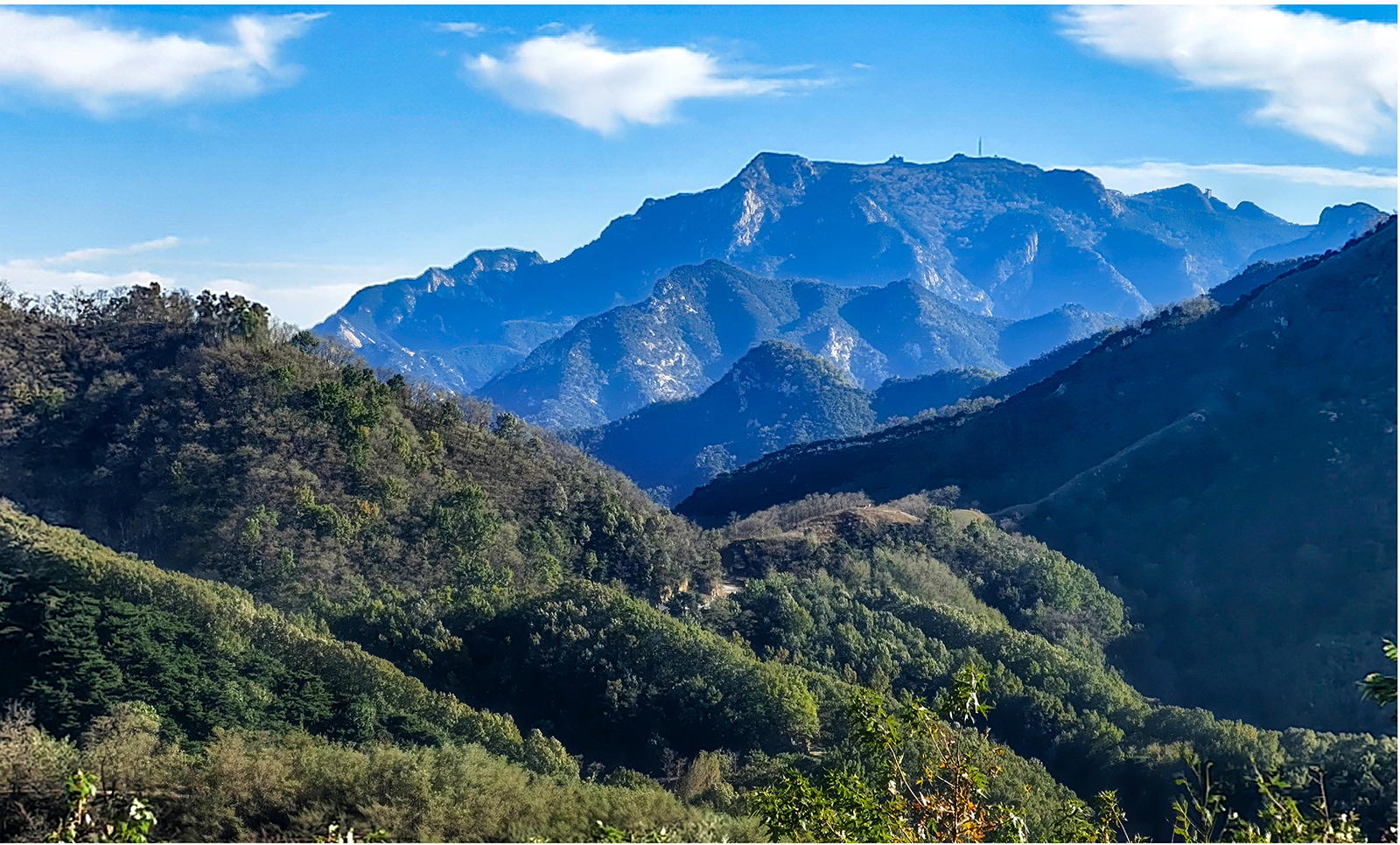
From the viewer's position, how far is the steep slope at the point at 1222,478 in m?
48.5

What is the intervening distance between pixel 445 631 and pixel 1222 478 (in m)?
49.5

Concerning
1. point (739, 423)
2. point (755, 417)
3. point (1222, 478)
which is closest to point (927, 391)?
point (755, 417)

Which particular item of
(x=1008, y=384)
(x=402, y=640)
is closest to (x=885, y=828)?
(x=402, y=640)

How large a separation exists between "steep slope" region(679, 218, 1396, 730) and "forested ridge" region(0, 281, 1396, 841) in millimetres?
6141

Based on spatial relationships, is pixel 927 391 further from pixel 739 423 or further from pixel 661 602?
pixel 661 602

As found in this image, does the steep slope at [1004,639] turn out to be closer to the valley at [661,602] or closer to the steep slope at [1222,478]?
the valley at [661,602]

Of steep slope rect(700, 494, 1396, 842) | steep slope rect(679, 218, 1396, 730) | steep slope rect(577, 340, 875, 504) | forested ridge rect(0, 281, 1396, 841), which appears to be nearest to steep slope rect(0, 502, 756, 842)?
forested ridge rect(0, 281, 1396, 841)

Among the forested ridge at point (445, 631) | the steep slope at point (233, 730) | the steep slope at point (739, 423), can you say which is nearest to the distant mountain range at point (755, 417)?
the steep slope at point (739, 423)

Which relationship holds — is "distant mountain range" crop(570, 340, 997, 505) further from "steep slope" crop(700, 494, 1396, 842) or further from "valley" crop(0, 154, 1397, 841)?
"steep slope" crop(700, 494, 1396, 842)

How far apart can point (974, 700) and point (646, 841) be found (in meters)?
3.71

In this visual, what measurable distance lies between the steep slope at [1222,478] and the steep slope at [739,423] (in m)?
72.3

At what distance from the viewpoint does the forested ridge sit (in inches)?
751

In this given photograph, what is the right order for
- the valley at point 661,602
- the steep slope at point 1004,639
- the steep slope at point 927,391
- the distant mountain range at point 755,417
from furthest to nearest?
the distant mountain range at point 755,417 → the steep slope at point 927,391 → the steep slope at point 1004,639 → the valley at point 661,602

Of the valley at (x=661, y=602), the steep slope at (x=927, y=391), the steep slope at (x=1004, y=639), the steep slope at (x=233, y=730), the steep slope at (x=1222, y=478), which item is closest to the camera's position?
the steep slope at (x=233, y=730)
